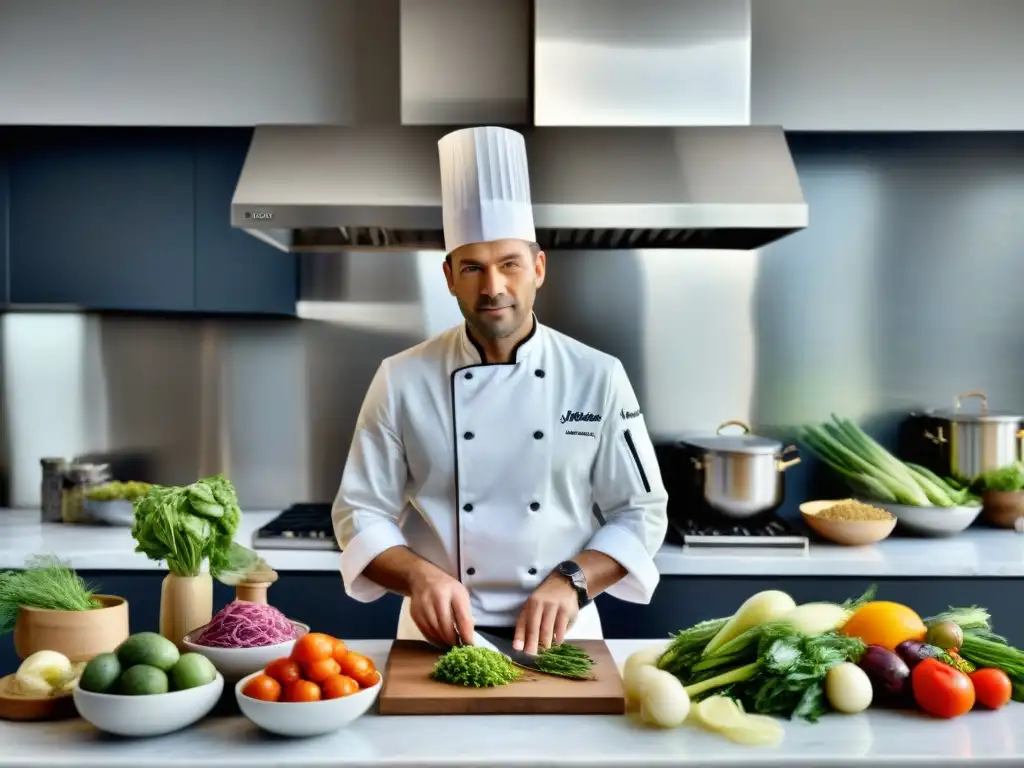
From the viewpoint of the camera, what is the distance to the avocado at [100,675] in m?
1.49

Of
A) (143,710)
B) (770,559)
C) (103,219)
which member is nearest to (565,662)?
(143,710)

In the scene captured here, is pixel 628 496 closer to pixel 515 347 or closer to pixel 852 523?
pixel 515 347

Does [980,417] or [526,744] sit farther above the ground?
[980,417]

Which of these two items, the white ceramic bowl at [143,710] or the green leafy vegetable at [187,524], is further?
the green leafy vegetable at [187,524]

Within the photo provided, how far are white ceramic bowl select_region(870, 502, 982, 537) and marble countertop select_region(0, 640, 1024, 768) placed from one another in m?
1.75

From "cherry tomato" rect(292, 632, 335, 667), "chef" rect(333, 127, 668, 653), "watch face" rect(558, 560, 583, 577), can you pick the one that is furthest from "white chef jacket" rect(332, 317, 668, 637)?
A: "cherry tomato" rect(292, 632, 335, 667)

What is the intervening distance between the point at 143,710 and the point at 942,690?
1.19 meters

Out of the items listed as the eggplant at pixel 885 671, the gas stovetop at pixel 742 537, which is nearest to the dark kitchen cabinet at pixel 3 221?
the gas stovetop at pixel 742 537

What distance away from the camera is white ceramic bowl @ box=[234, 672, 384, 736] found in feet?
4.88

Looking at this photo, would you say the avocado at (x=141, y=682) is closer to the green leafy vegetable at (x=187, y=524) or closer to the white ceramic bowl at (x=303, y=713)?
the white ceramic bowl at (x=303, y=713)

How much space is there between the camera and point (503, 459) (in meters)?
2.29

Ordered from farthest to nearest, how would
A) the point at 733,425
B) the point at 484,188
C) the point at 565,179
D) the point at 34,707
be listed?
1. the point at 733,425
2. the point at 565,179
3. the point at 484,188
4. the point at 34,707

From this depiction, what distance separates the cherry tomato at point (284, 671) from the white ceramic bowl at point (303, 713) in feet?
0.13

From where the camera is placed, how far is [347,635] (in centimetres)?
316
